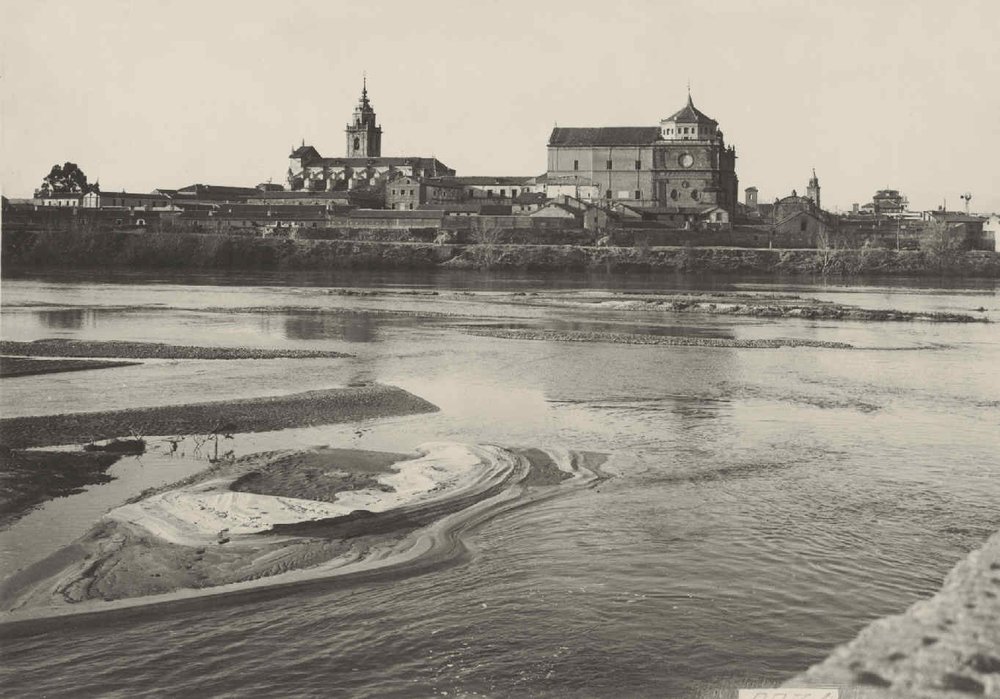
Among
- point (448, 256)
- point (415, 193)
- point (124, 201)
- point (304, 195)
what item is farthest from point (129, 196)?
point (448, 256)

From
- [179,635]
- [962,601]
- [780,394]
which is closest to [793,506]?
[179,635]

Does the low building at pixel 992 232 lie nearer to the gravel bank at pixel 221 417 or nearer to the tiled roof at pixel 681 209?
the tiled roof at pixel 681 209

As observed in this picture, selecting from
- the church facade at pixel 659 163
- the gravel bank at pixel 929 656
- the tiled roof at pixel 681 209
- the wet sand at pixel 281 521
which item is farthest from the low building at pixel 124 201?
the gravel bank at pixel 929 656

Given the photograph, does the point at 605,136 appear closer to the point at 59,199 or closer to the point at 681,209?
the point at 681,209

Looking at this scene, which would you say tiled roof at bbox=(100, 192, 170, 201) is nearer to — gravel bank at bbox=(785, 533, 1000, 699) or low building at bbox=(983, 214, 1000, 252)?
low building at bbox=(983, 214, 1000, 252)

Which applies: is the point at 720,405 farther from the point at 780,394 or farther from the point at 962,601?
the point at 962,601
